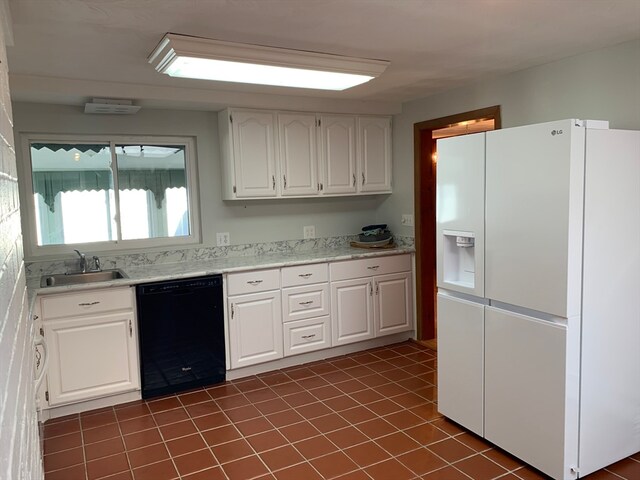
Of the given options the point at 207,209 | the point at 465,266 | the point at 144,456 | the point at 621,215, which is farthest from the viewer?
the point at 207,209

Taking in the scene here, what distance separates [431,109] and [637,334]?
248cm

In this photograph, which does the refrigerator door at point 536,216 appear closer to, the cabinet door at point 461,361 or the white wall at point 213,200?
the cabinet door at point 461,361

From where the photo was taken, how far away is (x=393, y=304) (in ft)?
14.9

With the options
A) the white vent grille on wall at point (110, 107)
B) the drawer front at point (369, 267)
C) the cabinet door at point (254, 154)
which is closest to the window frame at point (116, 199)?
the white vent grille on wall at point (110, 107)

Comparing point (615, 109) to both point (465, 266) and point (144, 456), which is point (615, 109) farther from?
point (144, 456)

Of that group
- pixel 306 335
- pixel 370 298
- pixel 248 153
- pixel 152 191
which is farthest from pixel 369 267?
pixel 152 191

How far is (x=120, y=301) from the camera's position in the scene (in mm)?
3363

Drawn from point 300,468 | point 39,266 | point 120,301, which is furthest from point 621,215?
point 39,266

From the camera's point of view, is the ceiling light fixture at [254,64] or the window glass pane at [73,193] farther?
the window glass pane at [73,193]

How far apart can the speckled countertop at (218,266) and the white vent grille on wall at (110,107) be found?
1181 millimetres

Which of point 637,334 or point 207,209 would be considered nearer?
point 637,334

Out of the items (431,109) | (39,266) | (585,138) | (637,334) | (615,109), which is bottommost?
(637,334)

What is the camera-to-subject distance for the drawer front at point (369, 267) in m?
4.23

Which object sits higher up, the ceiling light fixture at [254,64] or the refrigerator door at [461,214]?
the ceiling light fixture at [254,64]
